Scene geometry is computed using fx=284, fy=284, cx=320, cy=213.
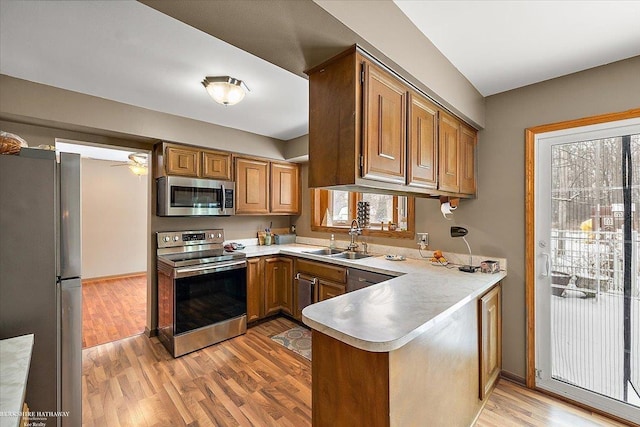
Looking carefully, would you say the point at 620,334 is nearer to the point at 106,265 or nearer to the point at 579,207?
the point at 579,207

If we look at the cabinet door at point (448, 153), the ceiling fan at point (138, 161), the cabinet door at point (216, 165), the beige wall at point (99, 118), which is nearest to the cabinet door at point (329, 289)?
the cabinet door at point (448, 153)

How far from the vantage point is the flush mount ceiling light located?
2.18 metres

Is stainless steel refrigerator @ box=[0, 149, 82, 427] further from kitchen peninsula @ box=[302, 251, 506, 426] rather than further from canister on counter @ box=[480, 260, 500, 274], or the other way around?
canister on counter @ box=[480, 260, 500, 274]

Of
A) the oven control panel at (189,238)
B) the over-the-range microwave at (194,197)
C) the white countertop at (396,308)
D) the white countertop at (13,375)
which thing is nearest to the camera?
the white countertop at (13,375)

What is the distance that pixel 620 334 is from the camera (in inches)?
77.6

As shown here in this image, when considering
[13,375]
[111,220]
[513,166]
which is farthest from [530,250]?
[111,220]

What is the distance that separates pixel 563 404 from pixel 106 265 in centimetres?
701

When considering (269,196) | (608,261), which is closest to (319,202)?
(269,196)

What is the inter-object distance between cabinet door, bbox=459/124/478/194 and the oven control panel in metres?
2.92

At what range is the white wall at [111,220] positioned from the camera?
5.42 m

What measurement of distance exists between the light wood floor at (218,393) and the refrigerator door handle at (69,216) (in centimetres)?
124

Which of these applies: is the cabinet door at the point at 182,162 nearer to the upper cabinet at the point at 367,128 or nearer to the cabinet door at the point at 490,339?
the upper cabinet at the point at 367,128

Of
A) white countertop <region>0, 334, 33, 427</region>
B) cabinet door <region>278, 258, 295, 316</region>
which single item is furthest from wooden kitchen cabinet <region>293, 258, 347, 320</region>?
white countertop <region>0, 334, 33, 427</region>

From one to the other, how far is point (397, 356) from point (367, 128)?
105cm
